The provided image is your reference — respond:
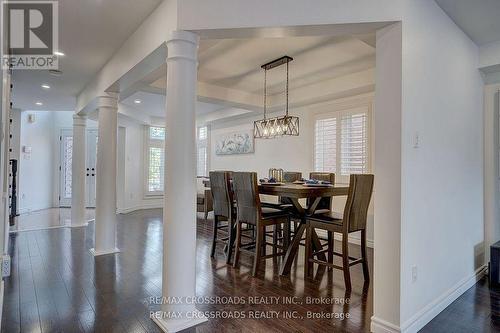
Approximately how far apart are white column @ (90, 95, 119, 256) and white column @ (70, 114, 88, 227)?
214 cm

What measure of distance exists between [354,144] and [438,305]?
2.67 metres

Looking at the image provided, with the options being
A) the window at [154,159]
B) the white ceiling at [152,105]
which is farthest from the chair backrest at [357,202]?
the window at [154,159]

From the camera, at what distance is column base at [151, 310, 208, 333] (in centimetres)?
214

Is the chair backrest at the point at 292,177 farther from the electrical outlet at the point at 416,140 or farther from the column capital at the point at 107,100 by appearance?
the column capital at the point at 107,100

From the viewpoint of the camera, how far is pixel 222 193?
12.5 ft

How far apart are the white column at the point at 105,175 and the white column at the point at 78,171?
7.03ft

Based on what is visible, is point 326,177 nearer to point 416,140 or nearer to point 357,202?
point 357,202

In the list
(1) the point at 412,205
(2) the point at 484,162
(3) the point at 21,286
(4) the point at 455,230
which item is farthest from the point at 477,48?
(3) the point at 21,286

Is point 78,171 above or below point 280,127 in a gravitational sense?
below

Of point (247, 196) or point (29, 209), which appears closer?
point (247, 196)

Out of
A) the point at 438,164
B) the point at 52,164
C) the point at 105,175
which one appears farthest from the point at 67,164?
the point at 438,164

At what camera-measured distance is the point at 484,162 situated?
3.37m

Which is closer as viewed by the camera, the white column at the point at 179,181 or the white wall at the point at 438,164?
the white wall at the point at 438,164

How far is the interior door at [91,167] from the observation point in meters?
8.32
